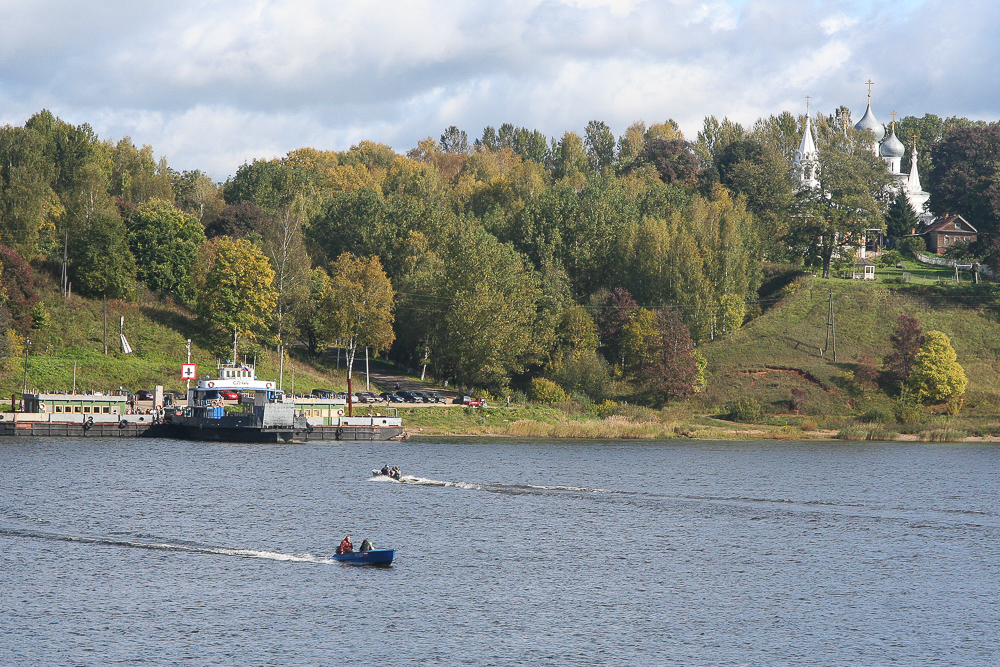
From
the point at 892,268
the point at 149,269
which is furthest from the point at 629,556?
→ the point at 892,268

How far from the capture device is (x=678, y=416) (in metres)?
129

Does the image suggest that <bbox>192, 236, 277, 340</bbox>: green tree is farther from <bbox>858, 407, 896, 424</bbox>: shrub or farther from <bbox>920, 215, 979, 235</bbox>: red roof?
<bbox>920, 215, 979, 235</bbox>: red roof

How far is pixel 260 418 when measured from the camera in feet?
342

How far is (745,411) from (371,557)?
85154mm

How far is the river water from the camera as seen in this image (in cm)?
4034

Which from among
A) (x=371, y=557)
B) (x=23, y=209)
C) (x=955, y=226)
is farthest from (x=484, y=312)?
(x=955, y=226)

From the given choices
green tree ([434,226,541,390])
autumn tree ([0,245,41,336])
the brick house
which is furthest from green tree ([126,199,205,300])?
the brick house

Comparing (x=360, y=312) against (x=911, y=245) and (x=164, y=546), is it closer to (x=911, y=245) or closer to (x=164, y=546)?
(x=164, y=546)

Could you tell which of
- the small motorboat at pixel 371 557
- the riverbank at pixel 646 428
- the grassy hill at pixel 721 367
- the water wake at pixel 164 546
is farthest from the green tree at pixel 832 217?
the water wake at pixel 164 546

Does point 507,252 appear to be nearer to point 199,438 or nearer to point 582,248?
point 582,248

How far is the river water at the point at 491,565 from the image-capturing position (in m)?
40.3

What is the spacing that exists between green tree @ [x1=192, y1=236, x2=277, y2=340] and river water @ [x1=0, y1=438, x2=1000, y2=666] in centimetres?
4094

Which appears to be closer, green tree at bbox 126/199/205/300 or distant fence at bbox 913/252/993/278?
green tree at bbox 126/199/205/300

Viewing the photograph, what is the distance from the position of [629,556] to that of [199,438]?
65.1 m
